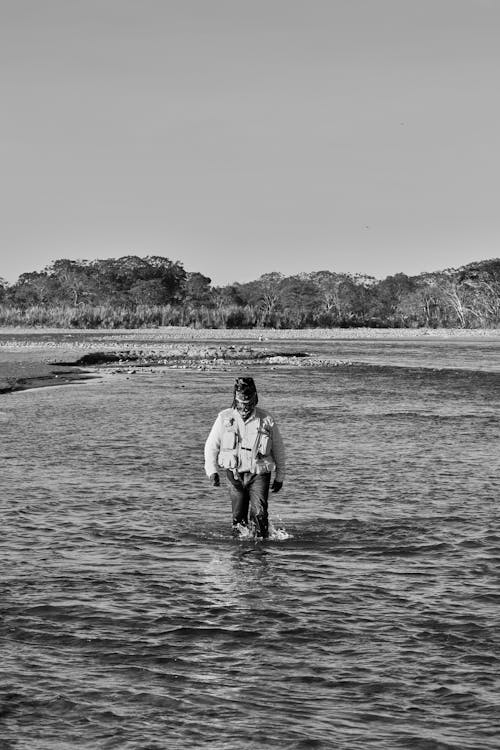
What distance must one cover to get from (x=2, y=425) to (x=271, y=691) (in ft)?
53.0

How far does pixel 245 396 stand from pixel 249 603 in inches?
91.4

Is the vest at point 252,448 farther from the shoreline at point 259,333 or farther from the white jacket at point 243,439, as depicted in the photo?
the shoreline at point 259,333

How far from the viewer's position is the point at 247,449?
11.5 meters

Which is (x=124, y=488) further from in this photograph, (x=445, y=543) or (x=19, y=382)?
(x=19, y=382)

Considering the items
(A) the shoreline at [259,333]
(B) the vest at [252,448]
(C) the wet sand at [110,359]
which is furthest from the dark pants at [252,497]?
(A) the shoreline at [259,333]

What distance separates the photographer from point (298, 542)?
39.4ft

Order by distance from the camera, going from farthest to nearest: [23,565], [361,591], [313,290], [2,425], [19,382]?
[313,290]
[19,382]
[2,425]
[23,565]
[361,591]

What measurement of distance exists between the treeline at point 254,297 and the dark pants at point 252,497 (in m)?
77.4

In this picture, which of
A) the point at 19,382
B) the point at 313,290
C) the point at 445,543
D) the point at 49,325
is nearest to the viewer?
the point at 445,543

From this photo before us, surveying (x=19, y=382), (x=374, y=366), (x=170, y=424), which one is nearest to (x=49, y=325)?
(x=374, y=366)

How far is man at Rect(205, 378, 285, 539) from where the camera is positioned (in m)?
11.4

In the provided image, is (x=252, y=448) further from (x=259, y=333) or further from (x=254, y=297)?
(x=254, y=297)

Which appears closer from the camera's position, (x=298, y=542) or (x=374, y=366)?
(x=298, y=542)

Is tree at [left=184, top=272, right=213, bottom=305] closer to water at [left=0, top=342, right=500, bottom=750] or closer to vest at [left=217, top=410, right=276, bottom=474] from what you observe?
water at [left=0, top=342, right=500, bottom=750]
